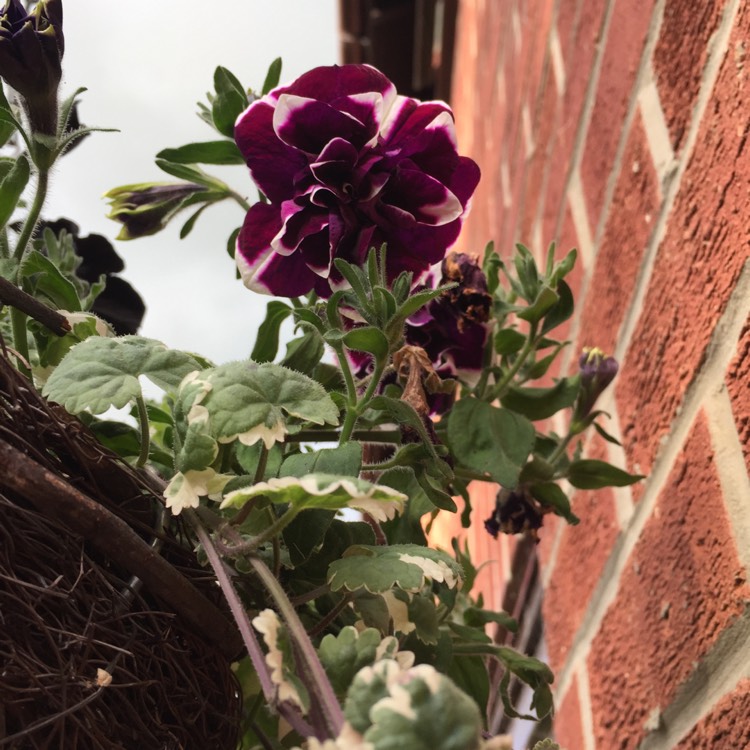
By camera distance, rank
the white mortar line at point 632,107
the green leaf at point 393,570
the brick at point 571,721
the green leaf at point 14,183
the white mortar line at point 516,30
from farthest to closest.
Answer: the white mortar line at point 516,30 < the brick at point 571,721 < the white mortar line at point 632,107 < the green leaf at point 14,183 < the green leaf at point 393,570

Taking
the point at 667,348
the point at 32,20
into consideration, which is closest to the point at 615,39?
the point at 667,348

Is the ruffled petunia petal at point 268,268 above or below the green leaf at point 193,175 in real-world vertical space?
below

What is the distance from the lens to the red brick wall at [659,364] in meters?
0.48

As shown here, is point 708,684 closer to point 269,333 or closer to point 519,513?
point 519,513

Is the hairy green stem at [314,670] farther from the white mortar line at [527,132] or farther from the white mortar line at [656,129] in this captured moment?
the white mortar line at [527,132]

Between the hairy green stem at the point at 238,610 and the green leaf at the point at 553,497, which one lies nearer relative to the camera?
the hairy green stem at the point at 238,610

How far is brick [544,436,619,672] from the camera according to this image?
28.6 inches

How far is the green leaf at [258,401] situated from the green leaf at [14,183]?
17cm

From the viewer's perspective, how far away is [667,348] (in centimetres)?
59

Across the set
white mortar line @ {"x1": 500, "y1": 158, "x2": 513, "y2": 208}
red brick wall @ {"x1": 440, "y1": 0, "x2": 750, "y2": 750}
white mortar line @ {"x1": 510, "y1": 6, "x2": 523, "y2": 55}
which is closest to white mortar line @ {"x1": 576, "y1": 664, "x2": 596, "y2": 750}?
red brick wall @ {"x1": 440, "y1": 0, "x2": 750, "y2": 750}

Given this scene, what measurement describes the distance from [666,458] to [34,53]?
0.45 metres

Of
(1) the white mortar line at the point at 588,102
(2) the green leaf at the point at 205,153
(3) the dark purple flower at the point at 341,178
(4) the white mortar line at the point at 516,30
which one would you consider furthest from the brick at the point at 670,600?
(4) the white mortar line at the point at 516,30

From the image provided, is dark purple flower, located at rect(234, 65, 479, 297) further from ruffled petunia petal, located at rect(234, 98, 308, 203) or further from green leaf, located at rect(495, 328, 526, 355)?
green leaf, located at rect(495, 328, 526, 355)

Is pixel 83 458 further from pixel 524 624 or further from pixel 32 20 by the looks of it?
pixel 524 624
